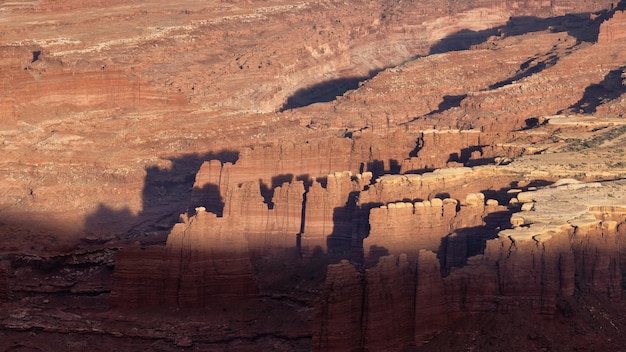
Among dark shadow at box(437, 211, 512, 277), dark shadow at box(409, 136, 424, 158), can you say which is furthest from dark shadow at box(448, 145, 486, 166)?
dark shadow at box(437, 211, 512, 277)

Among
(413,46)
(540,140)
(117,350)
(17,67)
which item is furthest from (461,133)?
(413,46)

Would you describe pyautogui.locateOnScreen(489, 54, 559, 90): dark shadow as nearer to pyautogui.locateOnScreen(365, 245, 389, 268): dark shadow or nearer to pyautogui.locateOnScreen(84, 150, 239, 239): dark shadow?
pyautogui.locateOnScreen(84, 150, 239, 239): dark shadow

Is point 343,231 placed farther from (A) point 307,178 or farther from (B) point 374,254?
(A) point 307,178

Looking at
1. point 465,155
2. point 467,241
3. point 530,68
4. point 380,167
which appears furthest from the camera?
point 530,68

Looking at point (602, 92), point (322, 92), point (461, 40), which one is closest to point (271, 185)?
point (602, 92)

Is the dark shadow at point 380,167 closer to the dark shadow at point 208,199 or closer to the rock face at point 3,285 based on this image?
the dark shadow at point 208,199

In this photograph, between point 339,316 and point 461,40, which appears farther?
point 461,40
